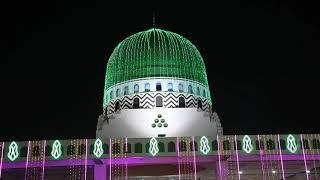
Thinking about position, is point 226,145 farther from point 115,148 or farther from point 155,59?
point 155,59

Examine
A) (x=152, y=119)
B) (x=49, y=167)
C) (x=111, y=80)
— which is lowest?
(x=49, y=167)

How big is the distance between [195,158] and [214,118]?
862 cm

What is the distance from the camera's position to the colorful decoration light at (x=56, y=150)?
25844 millimetres

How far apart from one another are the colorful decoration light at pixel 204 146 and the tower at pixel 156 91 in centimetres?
623

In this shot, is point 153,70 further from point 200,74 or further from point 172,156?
point 172,156

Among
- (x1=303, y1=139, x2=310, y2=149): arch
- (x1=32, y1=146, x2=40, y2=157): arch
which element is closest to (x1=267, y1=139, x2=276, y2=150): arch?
(x1=303, y1=139, x2=310, y2=149): arch

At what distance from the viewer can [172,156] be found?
2631cm

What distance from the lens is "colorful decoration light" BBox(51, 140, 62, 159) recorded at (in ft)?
84.8

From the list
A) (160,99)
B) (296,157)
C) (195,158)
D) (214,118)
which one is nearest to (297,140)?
(296,157)

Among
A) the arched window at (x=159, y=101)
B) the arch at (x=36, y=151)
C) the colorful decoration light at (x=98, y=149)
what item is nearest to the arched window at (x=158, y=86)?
the arched window at (x=159, y=101)

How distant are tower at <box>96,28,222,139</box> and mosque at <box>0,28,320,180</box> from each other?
75 mm

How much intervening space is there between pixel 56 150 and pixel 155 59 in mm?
12731

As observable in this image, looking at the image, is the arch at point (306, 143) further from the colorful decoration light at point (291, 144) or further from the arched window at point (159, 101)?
the arched window at point (159, 101)

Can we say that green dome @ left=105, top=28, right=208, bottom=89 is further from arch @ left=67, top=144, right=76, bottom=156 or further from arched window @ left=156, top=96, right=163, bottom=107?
arch @ left=67, top=144, right=76, bottom=156
